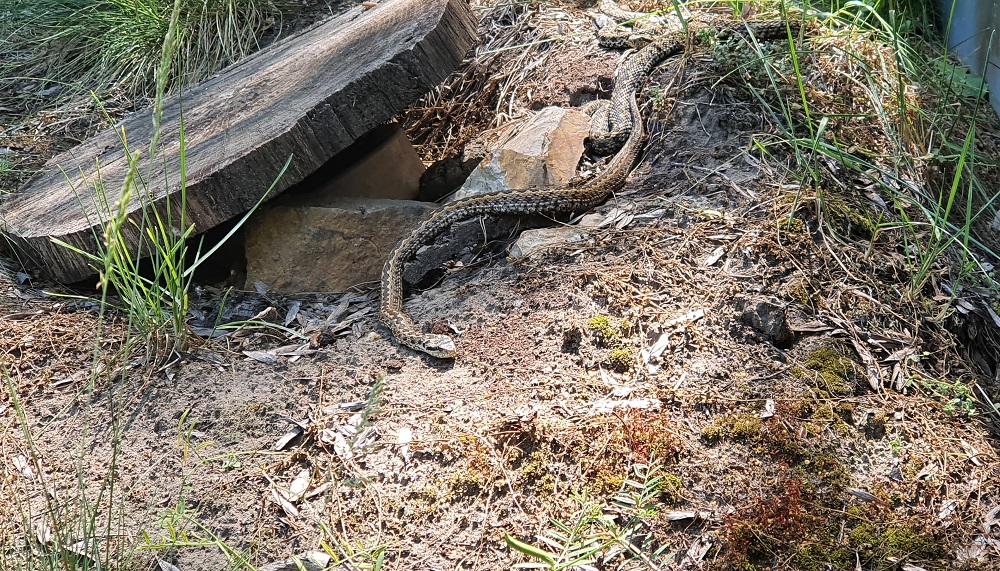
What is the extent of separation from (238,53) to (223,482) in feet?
13.7

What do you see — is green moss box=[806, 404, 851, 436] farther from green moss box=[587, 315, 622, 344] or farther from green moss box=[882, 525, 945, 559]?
green moss box=[587, 315, 622, 344]

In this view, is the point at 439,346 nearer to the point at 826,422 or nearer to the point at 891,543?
the point at 826,422

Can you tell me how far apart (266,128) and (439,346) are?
140 centimetres

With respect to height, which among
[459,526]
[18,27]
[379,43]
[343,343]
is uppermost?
[18,27]

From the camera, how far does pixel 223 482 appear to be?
264 centimetres

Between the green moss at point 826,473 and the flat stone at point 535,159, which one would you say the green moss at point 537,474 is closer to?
the green moss at point 826,473

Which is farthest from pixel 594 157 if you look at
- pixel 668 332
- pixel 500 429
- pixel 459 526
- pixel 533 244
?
pixel 459 526

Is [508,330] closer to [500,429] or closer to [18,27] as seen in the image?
[500,429]

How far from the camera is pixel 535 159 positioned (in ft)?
13.0

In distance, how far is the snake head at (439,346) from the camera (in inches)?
119

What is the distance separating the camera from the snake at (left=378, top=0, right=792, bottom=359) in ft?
10.8

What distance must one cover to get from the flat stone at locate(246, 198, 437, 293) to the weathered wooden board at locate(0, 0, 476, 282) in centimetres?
51

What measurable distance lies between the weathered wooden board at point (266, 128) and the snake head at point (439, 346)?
104 centimetres

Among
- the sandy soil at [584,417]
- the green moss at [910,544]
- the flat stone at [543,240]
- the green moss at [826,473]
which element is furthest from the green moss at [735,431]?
the flat stone at [543,240]
